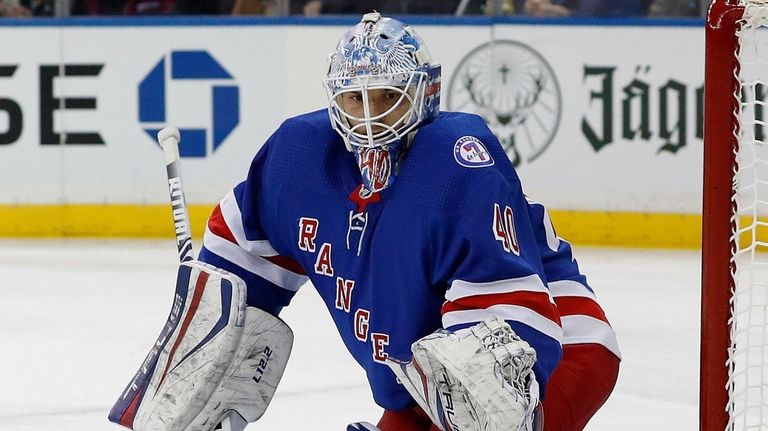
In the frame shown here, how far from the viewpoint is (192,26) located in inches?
253

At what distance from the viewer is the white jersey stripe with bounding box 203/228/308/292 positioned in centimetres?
247

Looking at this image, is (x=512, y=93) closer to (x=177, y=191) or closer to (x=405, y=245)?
(x=177, y=191)

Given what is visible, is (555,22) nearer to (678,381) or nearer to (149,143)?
(149,143)

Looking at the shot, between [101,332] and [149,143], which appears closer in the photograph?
[101,332]

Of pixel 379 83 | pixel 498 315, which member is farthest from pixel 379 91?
pixel 498 315

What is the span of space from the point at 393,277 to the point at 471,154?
0.22 meters

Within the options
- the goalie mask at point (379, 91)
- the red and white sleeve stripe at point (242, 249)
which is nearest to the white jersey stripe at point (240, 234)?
the red and white sleeve stripe at point (242, 249)

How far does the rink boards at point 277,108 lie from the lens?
621 cm

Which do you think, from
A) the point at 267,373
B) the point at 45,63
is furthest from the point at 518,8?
the point at 267,373

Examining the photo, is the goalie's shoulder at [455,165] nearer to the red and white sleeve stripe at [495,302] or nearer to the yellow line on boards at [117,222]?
the red and white sleeve stripe at [495,302]

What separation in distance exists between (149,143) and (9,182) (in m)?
0.62

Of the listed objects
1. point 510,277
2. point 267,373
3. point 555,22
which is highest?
point 555,22

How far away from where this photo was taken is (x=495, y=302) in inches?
84.9

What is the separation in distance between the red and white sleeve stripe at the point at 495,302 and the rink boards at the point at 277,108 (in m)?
4.06
